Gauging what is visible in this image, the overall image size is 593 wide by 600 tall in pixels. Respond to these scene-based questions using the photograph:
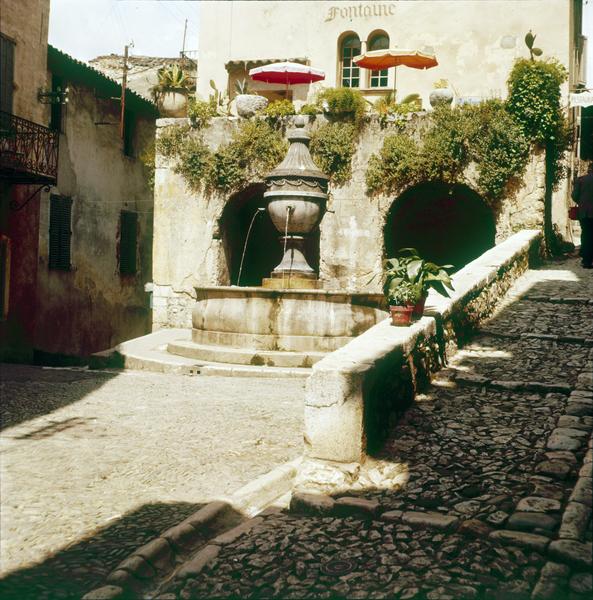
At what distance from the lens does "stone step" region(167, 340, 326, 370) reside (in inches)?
393

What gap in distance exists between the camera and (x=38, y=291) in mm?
16516

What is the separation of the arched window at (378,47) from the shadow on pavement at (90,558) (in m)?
18.3

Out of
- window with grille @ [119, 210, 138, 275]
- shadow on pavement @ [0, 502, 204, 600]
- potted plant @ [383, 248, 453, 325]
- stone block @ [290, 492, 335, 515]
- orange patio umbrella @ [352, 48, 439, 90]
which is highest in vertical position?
orange patio umbrella @ [352, 48, 439, 90]

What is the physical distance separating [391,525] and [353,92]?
1271cm

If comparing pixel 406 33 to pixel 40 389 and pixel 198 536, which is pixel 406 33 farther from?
pixel 198 536

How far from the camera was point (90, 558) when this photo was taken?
4.00 metres

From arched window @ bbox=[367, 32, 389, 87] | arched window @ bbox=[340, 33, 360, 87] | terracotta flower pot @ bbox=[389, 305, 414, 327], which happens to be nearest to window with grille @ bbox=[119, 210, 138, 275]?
arched window @ bbox=[340, 33, 360, 87]

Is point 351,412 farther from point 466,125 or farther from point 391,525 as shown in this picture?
point 466,125

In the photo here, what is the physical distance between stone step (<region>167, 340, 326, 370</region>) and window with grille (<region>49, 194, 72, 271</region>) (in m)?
7.61

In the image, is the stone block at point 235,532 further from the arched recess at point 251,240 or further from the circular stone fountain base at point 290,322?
the arched recess at point 251,240

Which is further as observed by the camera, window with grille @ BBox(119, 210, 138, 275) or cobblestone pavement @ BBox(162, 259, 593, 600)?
window with grille @ BBox(119, 210, 138, 275)

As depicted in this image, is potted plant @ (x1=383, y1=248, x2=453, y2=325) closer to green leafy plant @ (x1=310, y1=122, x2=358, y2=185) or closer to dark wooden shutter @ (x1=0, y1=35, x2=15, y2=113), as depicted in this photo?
green leafy plant @ (x1=310, y1=122, x2=358, y2=185)

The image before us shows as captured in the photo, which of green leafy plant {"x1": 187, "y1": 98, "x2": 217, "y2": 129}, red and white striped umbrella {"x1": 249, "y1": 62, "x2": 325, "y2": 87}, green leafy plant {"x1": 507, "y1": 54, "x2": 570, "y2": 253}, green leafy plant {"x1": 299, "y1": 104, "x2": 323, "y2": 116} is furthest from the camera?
red and white striped umbrella {"x1": 249, "y1": 62, "x2": 325, "y2": 87}

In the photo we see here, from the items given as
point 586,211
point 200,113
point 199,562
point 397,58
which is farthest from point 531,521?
point 397,58
